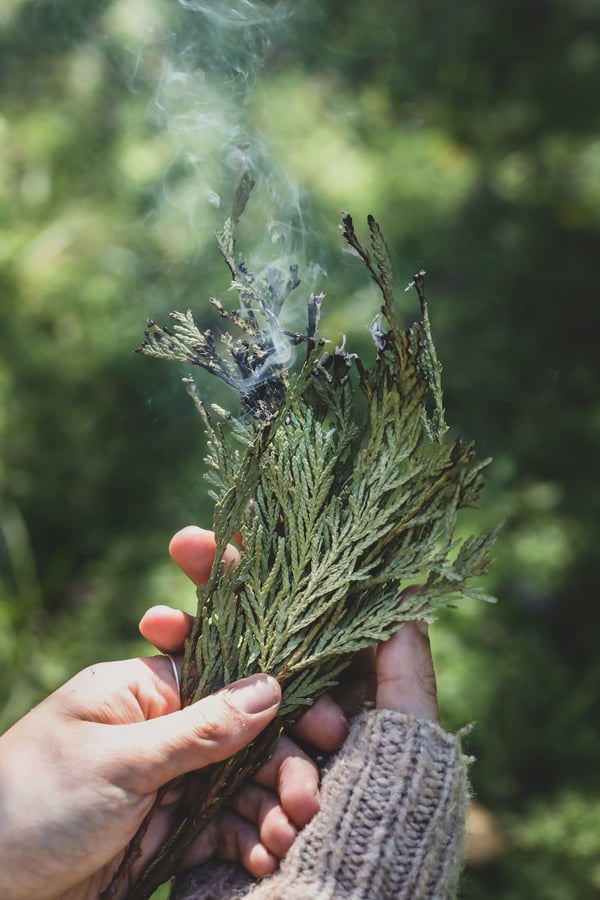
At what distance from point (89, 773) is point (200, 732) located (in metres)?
0.29

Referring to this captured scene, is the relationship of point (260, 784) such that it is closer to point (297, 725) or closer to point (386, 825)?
point (297, 725)

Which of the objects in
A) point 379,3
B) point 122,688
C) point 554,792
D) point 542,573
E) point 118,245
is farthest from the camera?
point 379,3

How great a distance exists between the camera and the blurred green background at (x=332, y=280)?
3707 millimetres

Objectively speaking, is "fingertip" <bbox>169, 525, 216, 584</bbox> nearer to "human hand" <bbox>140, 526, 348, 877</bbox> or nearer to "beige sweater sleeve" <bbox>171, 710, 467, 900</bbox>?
"human hand" <bbox>140, 526, 348, 877</bbox>

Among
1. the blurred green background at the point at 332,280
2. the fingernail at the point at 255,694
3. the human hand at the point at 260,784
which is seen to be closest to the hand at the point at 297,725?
the human hand at the point at 260,784

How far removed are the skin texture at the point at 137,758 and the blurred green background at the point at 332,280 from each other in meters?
1.34

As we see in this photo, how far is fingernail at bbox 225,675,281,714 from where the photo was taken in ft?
6.67

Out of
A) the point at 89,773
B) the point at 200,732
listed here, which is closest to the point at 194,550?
the point at 200,732

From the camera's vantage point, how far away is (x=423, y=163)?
6023 millimetres

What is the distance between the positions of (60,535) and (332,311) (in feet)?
7.14

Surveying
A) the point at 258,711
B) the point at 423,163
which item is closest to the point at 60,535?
the point at 258,711

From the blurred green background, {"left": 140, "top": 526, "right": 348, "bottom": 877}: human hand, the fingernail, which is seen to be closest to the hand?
{"left": 140, "top": 526, "right": 348, "bottom": 877}: human hand

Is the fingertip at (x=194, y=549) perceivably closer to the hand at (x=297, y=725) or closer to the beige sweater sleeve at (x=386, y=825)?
the hand at (x=297, y=725)

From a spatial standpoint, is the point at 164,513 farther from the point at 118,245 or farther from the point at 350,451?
the point at 350,451
